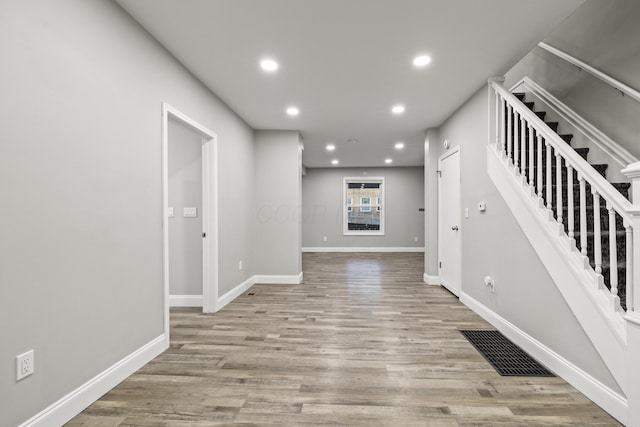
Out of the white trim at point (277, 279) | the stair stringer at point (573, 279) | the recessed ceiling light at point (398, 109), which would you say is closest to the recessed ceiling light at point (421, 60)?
the recessed ceiling light at point (398, 109)

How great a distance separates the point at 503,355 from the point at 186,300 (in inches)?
139

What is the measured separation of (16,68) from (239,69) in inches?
71.9

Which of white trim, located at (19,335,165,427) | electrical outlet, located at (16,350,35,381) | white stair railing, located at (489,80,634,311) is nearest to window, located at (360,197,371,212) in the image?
white stair railing, located at (489,80,634,311)

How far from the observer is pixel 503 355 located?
248cm

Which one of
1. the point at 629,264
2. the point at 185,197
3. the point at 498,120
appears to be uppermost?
the point at 498,120

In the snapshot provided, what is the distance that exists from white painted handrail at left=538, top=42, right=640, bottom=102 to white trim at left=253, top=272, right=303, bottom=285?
4.49 meters

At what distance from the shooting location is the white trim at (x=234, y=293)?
3.74m

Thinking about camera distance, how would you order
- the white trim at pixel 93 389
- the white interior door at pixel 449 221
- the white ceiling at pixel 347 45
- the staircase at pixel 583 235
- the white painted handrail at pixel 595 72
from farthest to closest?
the white interior door at pixel 449 221, the white painted handrail at pixel 595 72, the white ceiling at pixel 347 45, the staircase at pixel 583 235, the white trim at pixel 93 389

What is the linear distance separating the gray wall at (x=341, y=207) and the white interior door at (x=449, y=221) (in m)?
4.58

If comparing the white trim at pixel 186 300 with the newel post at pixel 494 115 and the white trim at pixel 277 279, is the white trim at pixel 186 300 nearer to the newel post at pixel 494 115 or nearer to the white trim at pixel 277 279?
the white trim at pixel 277 279

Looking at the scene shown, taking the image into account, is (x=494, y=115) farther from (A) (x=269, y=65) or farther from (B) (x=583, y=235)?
(A) (x=269, y=65)

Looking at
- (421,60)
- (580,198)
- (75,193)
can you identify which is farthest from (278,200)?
(580,198)

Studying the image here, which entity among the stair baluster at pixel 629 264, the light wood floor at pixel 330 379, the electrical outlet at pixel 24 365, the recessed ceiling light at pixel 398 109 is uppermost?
the recessed ceiling light at pixel 398 109

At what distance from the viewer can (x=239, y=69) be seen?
117 inches
